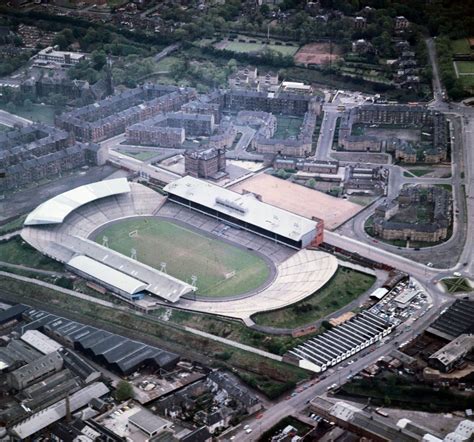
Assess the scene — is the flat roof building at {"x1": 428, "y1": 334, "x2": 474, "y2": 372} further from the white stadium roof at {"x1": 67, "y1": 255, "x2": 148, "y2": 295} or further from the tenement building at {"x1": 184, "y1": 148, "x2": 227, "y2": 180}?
the tenement building at {"x1": 184, "y1": 148, "x2": 227, "y2": 180}

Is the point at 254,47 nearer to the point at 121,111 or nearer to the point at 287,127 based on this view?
the point at 287,127

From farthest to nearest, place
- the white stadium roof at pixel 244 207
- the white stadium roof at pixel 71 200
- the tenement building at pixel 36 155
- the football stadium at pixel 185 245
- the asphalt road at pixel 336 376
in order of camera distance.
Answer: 1. the tenement building at pixel 36 155
2. the white stadium roof at pixel 71 200
3. the white stadium roof at pixel 244 207
4. the football stadium at pixel 185 245
5. the asphalt road at pixel 336 376

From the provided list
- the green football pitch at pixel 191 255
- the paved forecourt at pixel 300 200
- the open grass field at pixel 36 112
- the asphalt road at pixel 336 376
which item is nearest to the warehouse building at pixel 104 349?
the asphalt road at pixel 336 376

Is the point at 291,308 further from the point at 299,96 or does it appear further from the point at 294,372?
the point at 299,96

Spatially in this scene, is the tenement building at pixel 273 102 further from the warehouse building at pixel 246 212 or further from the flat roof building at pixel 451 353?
the flat roof building at pixel 451 353

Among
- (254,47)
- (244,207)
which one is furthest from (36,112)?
(244,207)
